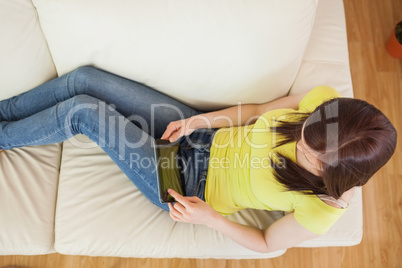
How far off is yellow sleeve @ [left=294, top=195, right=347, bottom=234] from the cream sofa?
0.26 meters

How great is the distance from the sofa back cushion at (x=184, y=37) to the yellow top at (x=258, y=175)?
0.18 m

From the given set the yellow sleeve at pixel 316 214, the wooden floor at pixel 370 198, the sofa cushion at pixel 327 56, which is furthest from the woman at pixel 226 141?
the wooden floor at pixel 370 198

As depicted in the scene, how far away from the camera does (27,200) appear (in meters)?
1.13

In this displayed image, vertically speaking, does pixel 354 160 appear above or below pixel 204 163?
above

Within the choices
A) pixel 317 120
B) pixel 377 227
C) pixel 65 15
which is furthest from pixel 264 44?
pixel 377 227

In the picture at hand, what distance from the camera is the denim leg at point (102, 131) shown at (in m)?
1.08

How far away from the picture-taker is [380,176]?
1698mm

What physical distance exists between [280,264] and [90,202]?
3.05ft

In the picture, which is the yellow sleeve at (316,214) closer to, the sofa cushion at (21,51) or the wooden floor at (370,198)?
the wooden floor at (370,198)

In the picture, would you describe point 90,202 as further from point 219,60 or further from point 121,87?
point 219,60

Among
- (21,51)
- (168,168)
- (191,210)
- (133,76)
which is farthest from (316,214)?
(21,51)

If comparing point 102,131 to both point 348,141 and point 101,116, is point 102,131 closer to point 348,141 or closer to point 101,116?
point 101,116

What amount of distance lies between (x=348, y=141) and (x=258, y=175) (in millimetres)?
→ 324

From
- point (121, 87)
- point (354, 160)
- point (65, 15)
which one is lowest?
point (354, 160)
